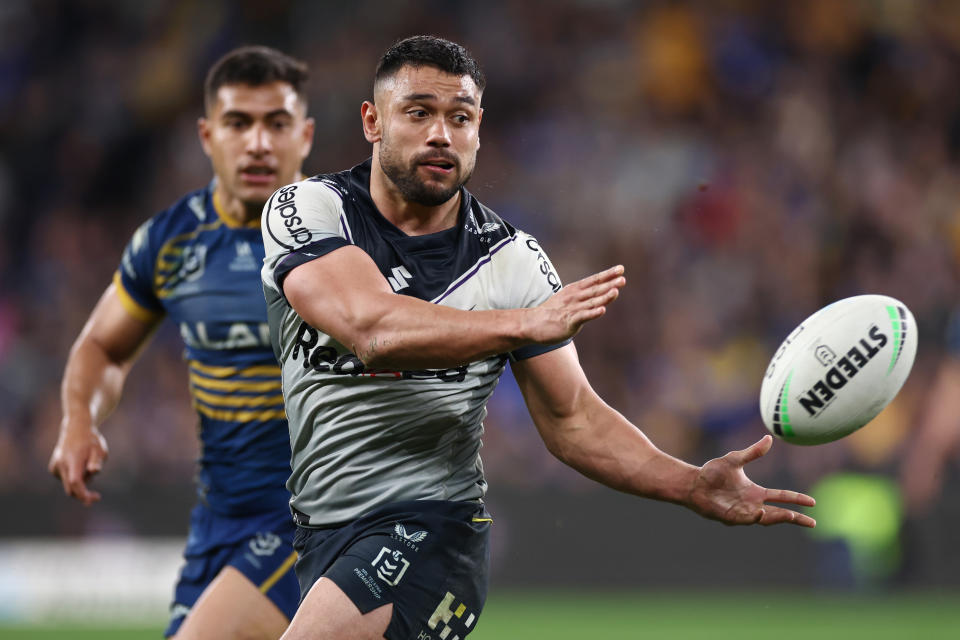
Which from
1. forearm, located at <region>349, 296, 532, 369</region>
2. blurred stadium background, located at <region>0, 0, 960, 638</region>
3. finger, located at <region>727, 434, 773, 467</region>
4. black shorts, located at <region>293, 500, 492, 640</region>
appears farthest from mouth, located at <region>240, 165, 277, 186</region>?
blurred stadium background, located at <region>0, 0, 960, 638</region>

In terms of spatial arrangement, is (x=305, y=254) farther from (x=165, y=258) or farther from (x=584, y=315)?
(x=165, y=258)

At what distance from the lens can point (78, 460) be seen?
5.22 m

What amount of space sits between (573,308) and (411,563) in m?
0.98

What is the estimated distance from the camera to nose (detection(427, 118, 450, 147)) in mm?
3986

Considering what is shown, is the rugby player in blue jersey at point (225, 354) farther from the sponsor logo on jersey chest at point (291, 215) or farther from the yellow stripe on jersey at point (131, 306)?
the sponsor logo on jersey chest at point (291, 215)

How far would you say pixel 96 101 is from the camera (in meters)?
14.8

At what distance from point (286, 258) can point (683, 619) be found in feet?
22.6

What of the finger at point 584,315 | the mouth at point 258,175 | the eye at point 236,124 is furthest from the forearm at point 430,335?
the eye at point 236,124

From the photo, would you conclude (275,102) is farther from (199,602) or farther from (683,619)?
(683,619)

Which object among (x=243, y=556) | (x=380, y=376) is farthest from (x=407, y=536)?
(x=243, y=556)

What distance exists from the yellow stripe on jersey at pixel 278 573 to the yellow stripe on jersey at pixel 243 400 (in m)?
0.61

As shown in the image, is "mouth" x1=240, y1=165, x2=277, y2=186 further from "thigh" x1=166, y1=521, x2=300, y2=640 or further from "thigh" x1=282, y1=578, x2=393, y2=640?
"thigh" x1=282, y1=578, x2=393, y2=640

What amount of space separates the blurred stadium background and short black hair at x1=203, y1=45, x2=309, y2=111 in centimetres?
506

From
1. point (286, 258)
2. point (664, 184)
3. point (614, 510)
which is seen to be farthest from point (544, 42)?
point (286, 258)
